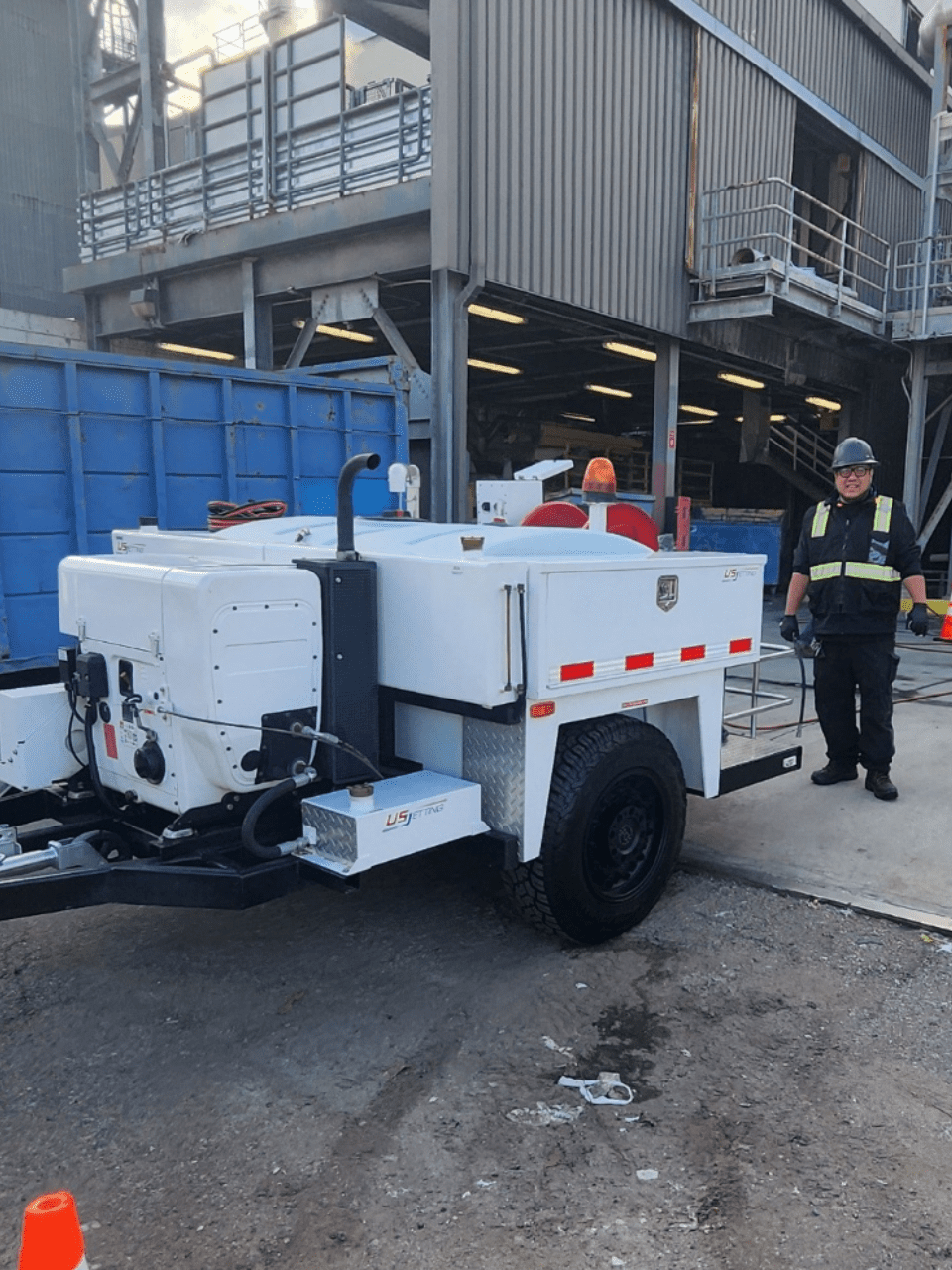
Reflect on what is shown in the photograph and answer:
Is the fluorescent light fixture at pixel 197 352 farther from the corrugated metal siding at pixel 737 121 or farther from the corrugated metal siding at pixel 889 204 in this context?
the corrugated metal siding at pixel 889 204

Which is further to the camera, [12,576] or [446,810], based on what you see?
[12,576]

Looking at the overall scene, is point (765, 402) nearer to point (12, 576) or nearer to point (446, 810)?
point (12, 576)

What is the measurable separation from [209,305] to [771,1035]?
13.2m

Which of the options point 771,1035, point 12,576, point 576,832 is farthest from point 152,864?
point 12,576

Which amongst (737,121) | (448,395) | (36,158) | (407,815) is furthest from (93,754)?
(36,158)

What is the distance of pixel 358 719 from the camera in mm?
3299

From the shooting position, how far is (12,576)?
21.8ft

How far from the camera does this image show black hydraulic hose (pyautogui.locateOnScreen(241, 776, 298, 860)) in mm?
2924

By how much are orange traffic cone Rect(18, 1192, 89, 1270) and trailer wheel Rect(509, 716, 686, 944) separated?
2051 millimetres

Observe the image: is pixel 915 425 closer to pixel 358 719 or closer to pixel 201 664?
pixel 358 719

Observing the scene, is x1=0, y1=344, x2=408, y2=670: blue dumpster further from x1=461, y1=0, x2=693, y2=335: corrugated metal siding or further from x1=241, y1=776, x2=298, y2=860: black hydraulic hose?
x1=241, y1=776, x2=298, y2=860: black hydraulic hose

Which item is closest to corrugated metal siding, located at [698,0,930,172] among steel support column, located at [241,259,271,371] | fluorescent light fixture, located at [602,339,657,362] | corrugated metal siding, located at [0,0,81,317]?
fluorescent light fixture, located at [602,339,657,362]

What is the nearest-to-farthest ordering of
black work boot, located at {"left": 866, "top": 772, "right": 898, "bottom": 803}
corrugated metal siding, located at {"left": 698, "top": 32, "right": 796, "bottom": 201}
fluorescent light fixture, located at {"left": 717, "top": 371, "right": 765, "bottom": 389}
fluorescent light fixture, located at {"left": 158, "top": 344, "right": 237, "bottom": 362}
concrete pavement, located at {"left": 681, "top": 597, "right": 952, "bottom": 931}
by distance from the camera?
1. concrete pavement, located at {"left": 681, "top": 597, "right": 952, "bottom": 931}
2. black work boot, located at {"left": 866, "top": 772, "right": 898, "bottom": 803}
3. corrugated metal siding, located at {"left": 698, "top": 32, "right": 796, "bottom": 201}
4. fluorescent light fixture, located at {"left": 717, "top": 371, "right": 765, "bottom": 389}
5. fluorescent light fixture, located at {"left": 158, "top": 344, "right": 237, "bottom": 362}

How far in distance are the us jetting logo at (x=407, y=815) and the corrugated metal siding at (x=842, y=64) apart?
13.6 metres
